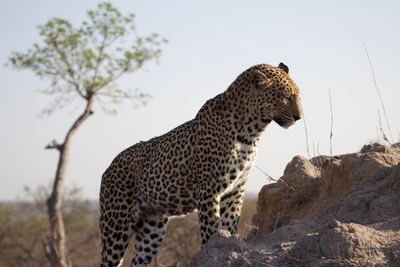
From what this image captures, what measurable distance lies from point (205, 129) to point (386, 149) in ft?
6.46

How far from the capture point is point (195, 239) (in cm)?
3231

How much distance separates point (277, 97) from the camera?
7945 mm

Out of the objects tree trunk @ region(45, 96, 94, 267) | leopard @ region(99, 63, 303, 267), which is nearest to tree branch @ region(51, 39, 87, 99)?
tree trunk @ region(45, 96, 94, 267)

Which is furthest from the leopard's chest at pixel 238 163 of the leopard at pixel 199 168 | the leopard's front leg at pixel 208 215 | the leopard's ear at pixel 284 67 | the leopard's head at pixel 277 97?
the leopard's ear at pixel 284 67

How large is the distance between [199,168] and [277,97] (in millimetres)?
1165

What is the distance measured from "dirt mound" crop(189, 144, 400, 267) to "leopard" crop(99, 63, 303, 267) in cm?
66

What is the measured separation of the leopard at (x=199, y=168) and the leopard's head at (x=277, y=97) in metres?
0.01

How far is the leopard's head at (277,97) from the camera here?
7.88 metres

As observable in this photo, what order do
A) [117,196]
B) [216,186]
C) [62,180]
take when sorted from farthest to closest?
[62,180]
[117,196]
[216,186]

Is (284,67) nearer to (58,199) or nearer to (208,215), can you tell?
(208,215)

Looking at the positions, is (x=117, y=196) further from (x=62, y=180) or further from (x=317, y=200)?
(x=62, y=180)

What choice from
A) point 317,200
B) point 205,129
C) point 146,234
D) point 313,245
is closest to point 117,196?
point 146,234

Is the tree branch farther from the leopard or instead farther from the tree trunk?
the leopard

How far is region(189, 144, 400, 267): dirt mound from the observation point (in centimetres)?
580
